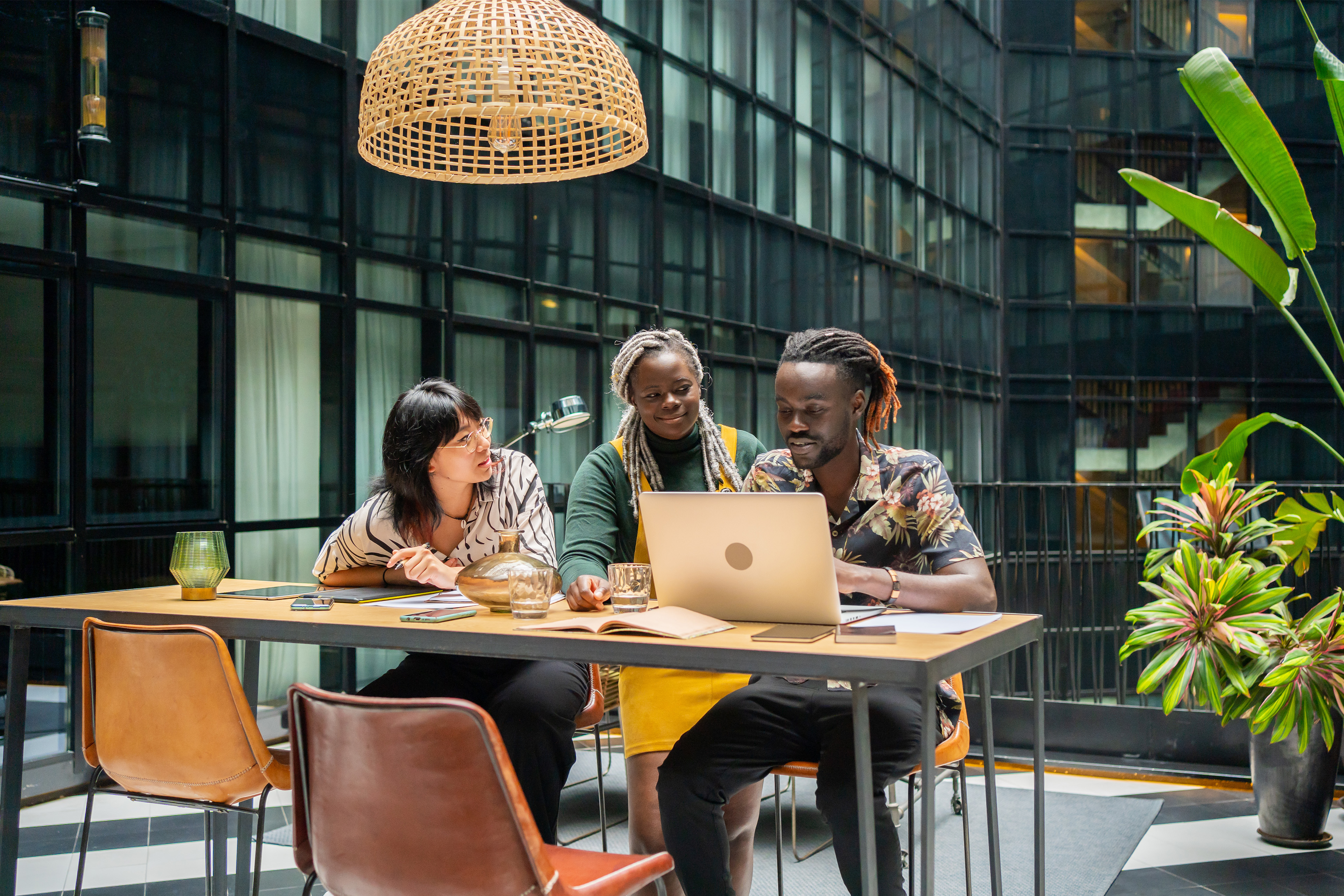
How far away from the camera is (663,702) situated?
2584 millimetres

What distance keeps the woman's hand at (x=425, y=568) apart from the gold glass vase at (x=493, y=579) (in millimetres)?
298

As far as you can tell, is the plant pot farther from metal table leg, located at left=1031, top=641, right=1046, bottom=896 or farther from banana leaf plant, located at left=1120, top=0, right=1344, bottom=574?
metal table leg, located at left=1031, top=641, right=1046, bottom=896

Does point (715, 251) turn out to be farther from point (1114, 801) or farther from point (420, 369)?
point (1114, 801)

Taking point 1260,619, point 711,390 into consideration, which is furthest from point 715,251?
point 1260,619

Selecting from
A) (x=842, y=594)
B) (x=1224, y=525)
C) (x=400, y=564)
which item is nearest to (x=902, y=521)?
(x=842, y=594)

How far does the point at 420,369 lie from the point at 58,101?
2415 millimetres

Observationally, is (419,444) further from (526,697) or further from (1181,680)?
(1181,680)

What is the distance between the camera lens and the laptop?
1962 mm

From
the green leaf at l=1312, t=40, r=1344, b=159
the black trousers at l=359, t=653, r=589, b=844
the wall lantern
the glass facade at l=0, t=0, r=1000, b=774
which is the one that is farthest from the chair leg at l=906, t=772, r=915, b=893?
the wall lantern

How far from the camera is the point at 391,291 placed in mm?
6445

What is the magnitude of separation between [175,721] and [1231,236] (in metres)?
3.51

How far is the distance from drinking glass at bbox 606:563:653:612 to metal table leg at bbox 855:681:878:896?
1.77 feet

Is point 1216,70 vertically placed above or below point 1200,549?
above

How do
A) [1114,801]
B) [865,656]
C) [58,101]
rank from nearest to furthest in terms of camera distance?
[865,656] < [1114,801] < [58,101]
